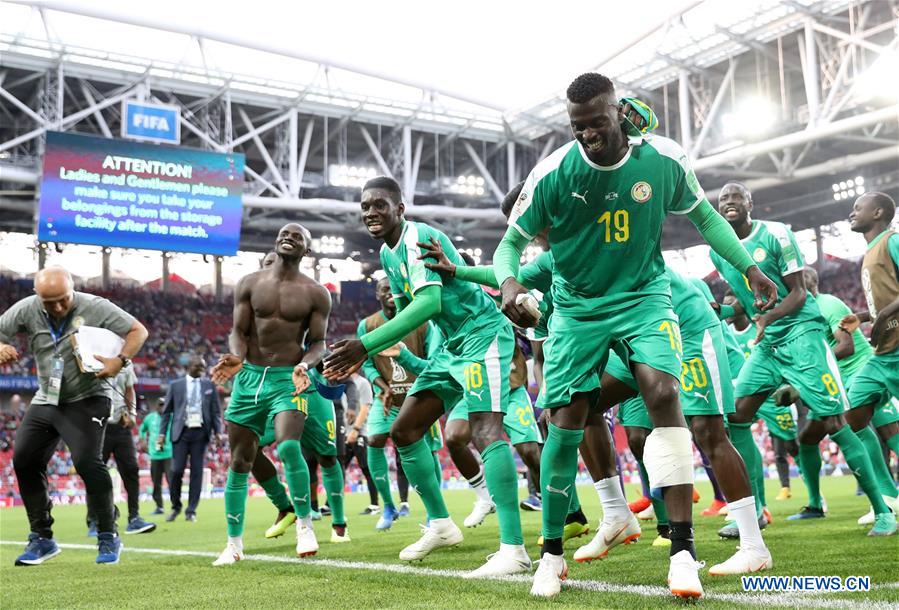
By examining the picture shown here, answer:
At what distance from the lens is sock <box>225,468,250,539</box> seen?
21.5ft

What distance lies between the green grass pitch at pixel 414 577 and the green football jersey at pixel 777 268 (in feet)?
4.84

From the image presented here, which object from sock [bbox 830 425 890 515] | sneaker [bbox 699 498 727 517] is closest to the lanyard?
sock [bbox 830 425 890 515]

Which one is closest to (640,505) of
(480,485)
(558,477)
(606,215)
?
(480,485)

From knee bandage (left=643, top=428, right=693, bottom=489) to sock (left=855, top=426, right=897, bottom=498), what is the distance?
358cm

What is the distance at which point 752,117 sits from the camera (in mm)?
33469

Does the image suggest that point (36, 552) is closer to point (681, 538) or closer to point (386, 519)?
point (386, 519)

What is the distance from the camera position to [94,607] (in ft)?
14.6

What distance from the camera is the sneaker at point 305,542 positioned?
6500 millimetres

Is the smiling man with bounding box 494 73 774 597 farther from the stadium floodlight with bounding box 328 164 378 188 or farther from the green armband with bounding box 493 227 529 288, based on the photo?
the stadium floodlight with bounding box 328 164 378 188

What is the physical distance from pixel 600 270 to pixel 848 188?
135 feet

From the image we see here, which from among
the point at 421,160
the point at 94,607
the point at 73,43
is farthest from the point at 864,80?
the point at 94,607

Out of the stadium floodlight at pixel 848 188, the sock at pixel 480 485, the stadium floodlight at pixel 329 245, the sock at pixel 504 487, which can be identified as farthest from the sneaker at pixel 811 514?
the stadium floodlight at pixel 329 245

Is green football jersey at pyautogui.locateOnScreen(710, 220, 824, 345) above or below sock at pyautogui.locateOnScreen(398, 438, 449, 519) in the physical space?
above

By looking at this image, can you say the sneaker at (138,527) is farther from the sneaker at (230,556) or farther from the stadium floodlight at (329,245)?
the stadium floodlight at (329,245)
